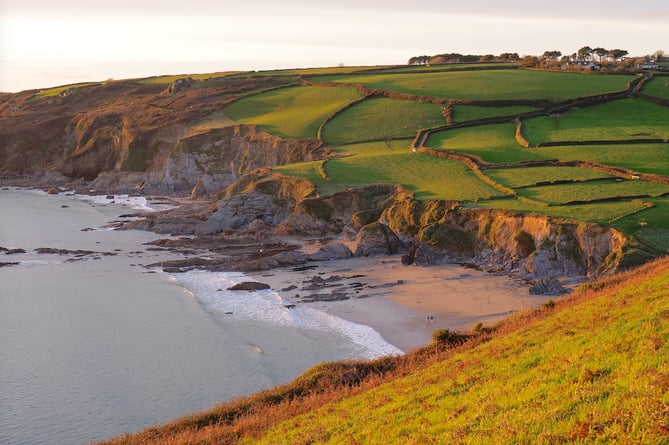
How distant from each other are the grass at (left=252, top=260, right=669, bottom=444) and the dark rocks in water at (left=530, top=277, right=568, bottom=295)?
1522 centimetres

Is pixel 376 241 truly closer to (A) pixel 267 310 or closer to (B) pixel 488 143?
(A) pixel 267 310

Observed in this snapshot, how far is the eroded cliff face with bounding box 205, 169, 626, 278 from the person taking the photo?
45.0 m

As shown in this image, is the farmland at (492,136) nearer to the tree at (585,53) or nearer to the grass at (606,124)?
the grass at (606,124)

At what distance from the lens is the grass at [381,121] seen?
8425cm

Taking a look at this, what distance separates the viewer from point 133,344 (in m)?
36.4

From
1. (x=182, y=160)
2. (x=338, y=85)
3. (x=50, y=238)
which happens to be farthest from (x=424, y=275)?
(x=338, y=85)

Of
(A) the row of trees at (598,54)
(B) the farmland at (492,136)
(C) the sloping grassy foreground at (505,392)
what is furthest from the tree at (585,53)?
(C) the sloping grassy foreground at (505,392)

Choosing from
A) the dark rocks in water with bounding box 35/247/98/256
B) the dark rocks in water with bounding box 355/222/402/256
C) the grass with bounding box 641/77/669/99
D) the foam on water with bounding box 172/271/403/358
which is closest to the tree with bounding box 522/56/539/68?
the grass with bounding box 641/77/669/99

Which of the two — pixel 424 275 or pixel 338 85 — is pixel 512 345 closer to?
pixel 424 275

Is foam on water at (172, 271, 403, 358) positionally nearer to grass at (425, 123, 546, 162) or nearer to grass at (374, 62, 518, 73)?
grass at (425, 123, 546, 162)

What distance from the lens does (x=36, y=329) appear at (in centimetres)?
3912

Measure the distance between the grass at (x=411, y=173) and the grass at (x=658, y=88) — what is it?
121ft

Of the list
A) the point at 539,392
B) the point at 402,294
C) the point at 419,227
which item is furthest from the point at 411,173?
the point at 539,392

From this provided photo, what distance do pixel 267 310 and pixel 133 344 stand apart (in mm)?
8232
